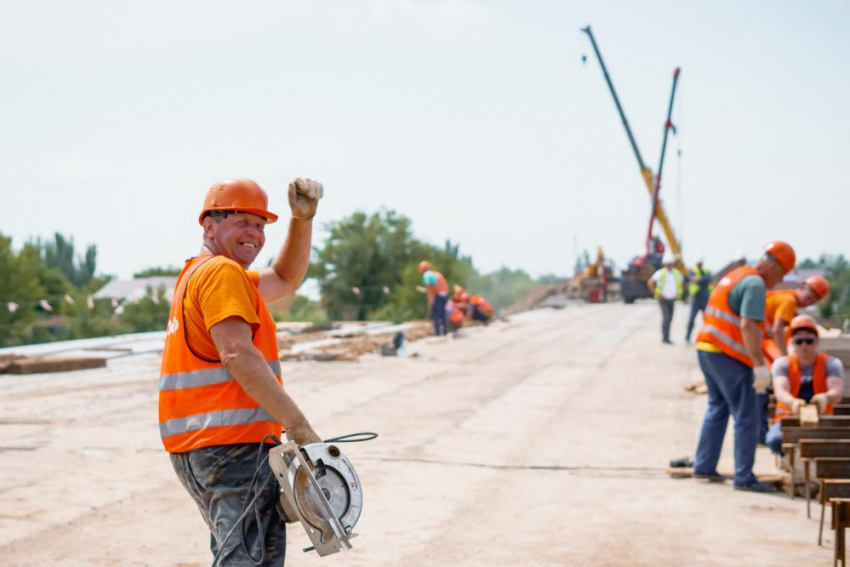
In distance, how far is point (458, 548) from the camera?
6.45 meters

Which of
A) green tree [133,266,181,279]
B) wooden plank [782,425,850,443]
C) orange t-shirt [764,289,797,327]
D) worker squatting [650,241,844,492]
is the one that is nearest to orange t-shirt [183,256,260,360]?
wooden plank [782,425,850,443]

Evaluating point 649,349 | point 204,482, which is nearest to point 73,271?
point 649,349

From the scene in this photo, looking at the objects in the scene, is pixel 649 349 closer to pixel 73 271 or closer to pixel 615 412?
pixel 615 412

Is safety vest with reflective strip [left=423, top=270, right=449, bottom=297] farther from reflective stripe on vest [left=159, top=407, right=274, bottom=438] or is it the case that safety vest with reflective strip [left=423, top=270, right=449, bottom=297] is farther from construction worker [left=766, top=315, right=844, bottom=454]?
reflective stripe on vest [left=159, top=407, right=274, bottom=438]

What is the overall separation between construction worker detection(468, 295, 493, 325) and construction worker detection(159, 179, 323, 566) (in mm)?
26810

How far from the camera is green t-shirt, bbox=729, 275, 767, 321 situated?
26.3ft

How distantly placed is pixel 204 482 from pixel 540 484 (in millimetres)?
4899

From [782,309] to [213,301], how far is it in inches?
273

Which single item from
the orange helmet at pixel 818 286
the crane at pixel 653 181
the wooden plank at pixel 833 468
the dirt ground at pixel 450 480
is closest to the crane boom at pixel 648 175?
the crane at pixel 653 181

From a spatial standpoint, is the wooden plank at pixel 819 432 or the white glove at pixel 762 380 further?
the white glove at pixel 762 380

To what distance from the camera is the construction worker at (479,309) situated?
3075 cm

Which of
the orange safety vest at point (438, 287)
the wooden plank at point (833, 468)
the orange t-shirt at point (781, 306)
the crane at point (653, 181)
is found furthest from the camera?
the crane at point (653, 181)

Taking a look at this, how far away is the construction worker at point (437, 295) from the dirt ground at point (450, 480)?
7.37 m

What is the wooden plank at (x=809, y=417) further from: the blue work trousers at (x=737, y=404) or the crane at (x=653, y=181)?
the crane at (x=653, y=181)
